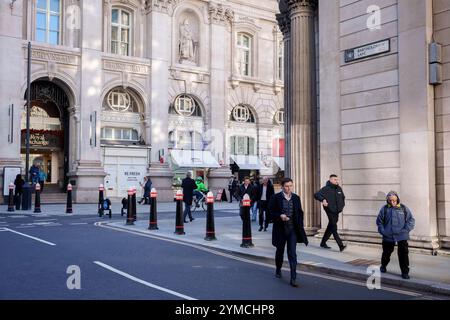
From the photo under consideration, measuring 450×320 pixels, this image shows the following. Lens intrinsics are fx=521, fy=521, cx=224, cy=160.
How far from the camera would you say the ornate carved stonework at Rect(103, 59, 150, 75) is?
32.1 metres

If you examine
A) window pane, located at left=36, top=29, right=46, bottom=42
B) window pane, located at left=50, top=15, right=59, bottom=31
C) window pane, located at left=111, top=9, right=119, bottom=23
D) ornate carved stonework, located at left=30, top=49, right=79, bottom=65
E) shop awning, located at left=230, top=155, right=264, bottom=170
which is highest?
window pane, located at left=111, top=9, right=119, bottom=23

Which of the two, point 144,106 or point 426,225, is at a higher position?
point 144,106

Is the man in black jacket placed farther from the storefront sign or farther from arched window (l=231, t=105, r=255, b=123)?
arched window (l=231, t=105, r=255, b=123)

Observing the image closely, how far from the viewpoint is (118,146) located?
106ft

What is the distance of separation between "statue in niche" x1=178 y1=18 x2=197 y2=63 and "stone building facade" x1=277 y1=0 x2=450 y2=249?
21.9m

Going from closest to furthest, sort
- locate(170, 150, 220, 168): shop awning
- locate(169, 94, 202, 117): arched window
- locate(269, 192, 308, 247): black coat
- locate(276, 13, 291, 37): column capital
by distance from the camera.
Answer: locate(269, 192, 308, 247): black coat → locate(276, 13, 291, 37): column capital → locate(170, 150, 220, 168): shop awning → locate(169, 94, 202, 117): arched window

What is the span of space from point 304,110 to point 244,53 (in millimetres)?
26542

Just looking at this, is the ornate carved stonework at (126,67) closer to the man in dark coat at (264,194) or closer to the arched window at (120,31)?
the arched window at (120,31)

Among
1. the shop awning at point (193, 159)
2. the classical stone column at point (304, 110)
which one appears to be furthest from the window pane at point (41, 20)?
the classical stone column at point (304, 110)

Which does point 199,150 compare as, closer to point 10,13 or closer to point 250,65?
point 250,65

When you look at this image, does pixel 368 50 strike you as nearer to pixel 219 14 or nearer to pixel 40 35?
pixel 40 35

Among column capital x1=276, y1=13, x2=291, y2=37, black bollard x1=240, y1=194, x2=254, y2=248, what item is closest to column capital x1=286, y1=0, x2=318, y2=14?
column capital x1=276, y1=13, x2=291, y2=37

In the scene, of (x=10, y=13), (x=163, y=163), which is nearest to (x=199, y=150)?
(x=163, y=163)
